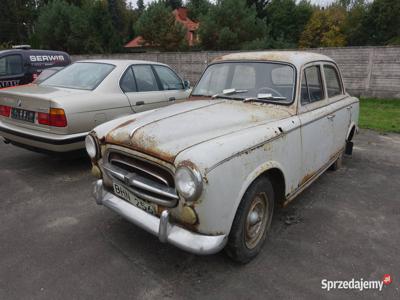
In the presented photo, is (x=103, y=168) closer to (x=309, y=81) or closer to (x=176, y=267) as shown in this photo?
(x=176, y=267)

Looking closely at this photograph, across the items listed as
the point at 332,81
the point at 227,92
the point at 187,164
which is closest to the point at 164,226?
the point at 187,164

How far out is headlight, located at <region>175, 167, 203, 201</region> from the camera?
2.17 meters

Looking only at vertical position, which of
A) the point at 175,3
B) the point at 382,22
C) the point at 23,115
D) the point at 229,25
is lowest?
the point at 23,115

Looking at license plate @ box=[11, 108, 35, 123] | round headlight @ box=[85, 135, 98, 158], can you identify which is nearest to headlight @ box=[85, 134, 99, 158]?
round headlight @ box=[85, 135, 98, 158]

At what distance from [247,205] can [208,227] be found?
0.45 meters

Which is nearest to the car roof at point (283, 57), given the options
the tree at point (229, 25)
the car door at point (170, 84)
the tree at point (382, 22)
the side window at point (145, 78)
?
the side window at point (145, 78)

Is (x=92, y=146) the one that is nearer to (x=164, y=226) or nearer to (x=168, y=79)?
(x=164, y=226)

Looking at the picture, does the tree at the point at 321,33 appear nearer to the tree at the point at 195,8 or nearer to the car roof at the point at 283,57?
the tree at the point at 195,8

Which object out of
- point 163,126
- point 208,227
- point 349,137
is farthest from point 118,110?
point 349,137

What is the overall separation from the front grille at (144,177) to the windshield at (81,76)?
2.46 m

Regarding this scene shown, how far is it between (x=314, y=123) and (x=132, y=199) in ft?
7.15

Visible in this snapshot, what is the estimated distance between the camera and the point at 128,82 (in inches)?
211

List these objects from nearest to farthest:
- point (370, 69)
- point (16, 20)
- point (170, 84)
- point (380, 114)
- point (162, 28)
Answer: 1. point (170, 84)
2. point (380, 114)
3. point (370, 69)
4. point (162, 28)
5. point (16, 20)

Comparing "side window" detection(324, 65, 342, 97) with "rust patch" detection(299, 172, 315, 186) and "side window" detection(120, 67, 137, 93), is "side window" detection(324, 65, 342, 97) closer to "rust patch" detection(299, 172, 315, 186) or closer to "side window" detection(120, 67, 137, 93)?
"rust patch" detection(299, 172, 315, 186)
